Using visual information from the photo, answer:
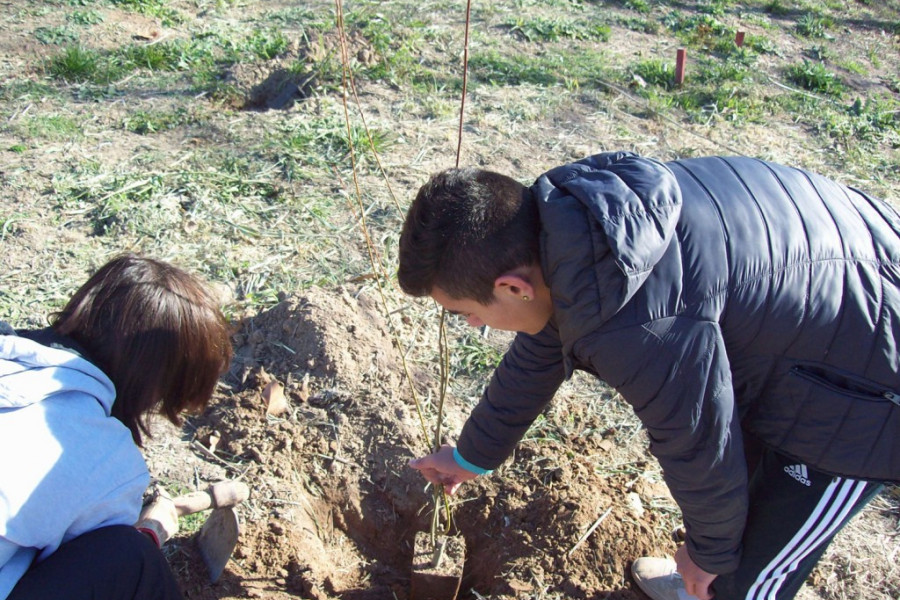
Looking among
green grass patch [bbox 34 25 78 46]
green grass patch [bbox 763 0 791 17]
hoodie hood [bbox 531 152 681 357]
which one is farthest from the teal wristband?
green grass patch [bbox 763 0 791 17]

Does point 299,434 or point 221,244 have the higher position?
point 221,244

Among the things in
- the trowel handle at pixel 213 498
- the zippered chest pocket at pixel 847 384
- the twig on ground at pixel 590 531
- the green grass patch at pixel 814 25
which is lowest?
the twig on ground at pixel 590 531

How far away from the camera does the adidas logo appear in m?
1.95

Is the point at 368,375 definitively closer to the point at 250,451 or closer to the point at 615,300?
the point at 250,451

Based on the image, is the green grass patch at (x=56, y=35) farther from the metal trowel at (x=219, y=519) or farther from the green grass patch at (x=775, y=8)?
the green grass patch at (x=775, y=8)

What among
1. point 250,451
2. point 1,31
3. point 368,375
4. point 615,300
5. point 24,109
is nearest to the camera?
point 615,300

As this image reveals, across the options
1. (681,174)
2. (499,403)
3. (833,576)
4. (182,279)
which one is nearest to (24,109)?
(182,279)

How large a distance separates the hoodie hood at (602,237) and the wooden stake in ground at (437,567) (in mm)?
1122

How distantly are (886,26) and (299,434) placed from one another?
6918mm

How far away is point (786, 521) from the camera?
1953mm

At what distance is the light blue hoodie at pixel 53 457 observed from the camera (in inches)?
65.6

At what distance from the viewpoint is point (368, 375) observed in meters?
3.10

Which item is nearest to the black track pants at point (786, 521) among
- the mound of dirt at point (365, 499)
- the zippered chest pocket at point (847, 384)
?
the zippered chest pocket at point (847, 384)

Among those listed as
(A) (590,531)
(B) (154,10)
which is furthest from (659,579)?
(B) (154,10)
